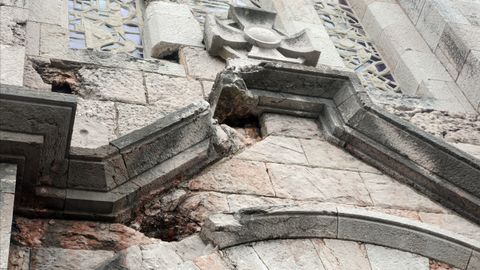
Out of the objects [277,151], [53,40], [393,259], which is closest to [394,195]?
[393,259]

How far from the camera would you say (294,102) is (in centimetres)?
505

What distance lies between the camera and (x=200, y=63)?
5660mm

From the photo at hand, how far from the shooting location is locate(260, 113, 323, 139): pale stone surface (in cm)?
493

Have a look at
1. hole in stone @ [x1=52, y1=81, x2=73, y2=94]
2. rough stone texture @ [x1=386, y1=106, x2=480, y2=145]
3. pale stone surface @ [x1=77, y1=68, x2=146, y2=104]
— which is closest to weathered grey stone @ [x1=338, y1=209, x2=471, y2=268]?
rough stone texture @ [x1=386, y1=106, x2=480, y2=145]

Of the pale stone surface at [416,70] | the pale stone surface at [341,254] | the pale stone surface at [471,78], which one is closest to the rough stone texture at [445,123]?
the pale stone surface at [471,78]

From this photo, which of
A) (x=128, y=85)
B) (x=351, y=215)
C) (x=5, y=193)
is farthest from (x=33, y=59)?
(x=351, y=215)

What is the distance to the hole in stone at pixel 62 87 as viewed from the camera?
195 inches

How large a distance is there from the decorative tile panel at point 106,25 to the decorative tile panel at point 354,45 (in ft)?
6.49

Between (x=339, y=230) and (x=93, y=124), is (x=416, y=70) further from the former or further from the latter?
(x=93, y=124)

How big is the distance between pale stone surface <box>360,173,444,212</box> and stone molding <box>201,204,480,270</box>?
292 mm

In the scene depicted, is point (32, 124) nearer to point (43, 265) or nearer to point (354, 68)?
point (43, 265)

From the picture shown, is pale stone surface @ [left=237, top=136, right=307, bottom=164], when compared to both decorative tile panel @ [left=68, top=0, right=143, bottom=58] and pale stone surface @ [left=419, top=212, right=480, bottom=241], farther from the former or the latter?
decorative tile panel @ [left=68, top=0, right=143, bottom=58]

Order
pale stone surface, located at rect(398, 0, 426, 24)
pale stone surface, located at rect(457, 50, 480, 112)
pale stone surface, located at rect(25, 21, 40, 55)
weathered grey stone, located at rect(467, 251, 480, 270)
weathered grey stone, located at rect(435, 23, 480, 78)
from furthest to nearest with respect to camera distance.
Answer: pale stone surface, located at rect(398, 0, 426, 24) < weathered grey stone, located at rect(435, 23, 480, 78) < pale stone surface, located at rect(457, 50, 480, 112) < pale stone surface, located at rect(25, 21, 40, 55) < weathered grey stone, located at rect(467, 251, 480, 270)

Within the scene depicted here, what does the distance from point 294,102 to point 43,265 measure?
87.3 inches
